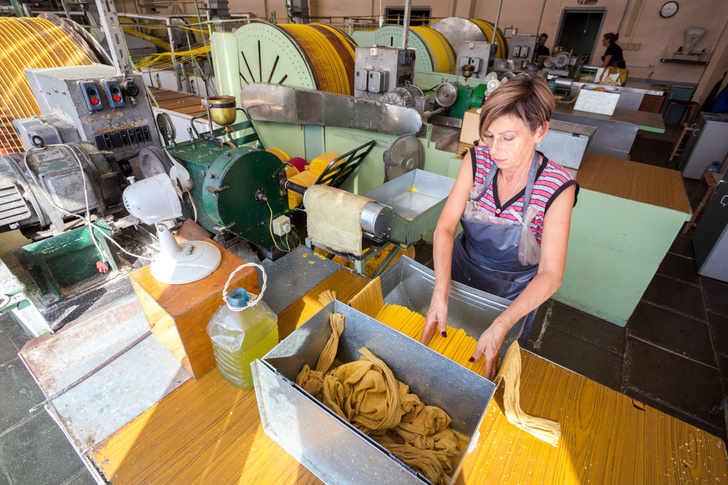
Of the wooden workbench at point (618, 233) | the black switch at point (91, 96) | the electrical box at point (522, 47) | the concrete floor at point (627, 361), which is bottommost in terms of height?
the concrete floor at point (627, 361)

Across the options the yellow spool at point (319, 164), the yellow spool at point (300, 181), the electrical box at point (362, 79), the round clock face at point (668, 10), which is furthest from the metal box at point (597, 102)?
the round clock face at point (668, 10)

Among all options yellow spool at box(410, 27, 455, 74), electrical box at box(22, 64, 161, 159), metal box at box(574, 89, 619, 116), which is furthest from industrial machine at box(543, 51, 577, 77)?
electrical box at box(22, 64, 161, 159)

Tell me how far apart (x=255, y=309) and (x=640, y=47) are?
12.8 m

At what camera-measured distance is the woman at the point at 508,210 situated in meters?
1.31

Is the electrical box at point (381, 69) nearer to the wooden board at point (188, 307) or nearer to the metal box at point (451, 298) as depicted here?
the metal box at point (451, 298)

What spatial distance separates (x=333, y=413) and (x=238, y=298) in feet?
1.45

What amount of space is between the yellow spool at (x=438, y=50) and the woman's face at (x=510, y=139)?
5234 millimetres

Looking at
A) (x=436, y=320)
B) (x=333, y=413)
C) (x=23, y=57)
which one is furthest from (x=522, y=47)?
(x=333, y=413)

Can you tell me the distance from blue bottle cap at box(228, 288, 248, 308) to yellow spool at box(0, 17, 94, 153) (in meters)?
4.01

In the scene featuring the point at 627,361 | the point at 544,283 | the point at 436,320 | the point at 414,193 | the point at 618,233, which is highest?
the point at 544,283

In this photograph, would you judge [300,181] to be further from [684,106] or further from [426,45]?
[684,106]

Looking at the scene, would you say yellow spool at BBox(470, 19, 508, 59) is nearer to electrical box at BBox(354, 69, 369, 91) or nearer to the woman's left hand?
electrical box at BBox(354, 69, 369, 91)

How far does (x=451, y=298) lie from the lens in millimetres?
1560

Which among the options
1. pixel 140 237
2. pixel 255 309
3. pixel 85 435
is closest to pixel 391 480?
pixel 255 309
